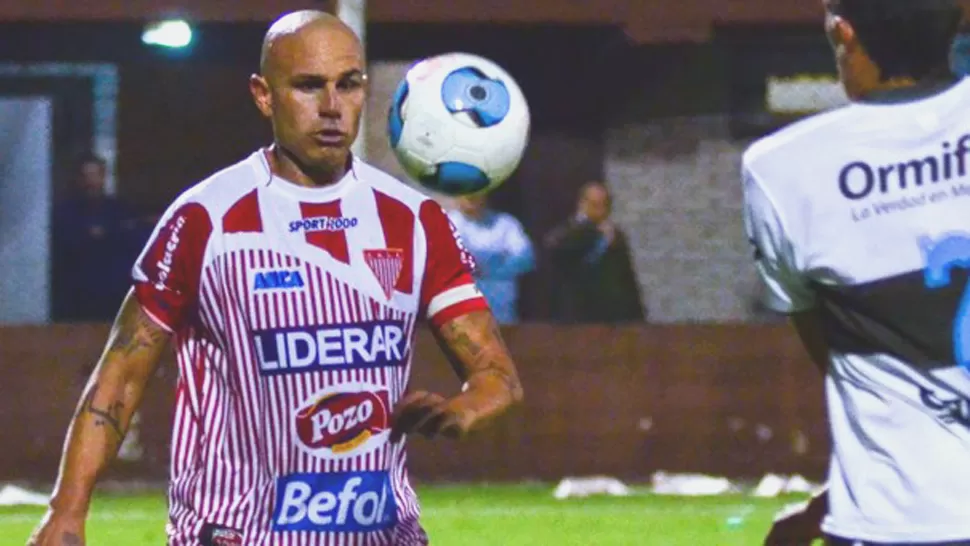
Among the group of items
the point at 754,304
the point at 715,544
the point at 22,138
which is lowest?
the point at 715,544

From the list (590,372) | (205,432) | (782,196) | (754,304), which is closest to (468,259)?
(205,432)

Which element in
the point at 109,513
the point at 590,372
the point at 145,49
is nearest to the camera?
the point at 109,513

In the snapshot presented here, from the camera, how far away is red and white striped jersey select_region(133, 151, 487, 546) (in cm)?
478

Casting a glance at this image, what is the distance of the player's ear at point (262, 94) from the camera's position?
196 inches

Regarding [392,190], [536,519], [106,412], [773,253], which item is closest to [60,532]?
[106,412]

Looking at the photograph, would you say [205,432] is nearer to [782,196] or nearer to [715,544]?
[782,196]

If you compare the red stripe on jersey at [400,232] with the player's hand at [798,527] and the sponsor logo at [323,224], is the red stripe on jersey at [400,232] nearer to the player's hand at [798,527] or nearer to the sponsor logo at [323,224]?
the sponsor logo at [323,224]

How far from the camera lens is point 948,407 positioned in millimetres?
3719

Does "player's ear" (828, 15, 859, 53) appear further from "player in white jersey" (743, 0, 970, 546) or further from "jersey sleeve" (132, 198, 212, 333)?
"jersey sleeve" (132, 198, 212, 333)

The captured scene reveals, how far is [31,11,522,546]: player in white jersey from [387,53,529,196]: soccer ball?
4.35ft

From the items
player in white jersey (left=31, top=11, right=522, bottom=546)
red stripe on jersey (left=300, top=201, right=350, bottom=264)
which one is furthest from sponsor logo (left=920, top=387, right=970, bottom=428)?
red stripe on jersey (left=300, top=201, right=350, bottom=264)

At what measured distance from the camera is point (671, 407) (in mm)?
13266

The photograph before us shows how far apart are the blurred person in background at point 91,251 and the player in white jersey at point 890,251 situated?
10169 mm

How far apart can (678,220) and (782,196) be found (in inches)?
441
